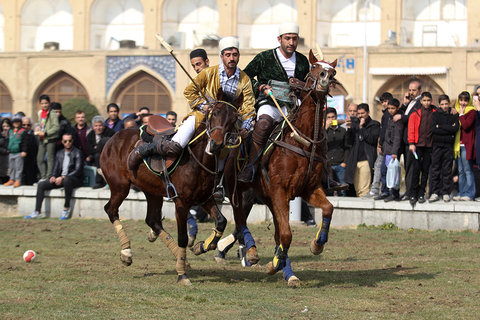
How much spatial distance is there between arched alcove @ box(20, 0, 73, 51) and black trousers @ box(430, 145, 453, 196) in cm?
4407

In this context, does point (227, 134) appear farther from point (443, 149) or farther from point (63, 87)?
point (63, 87)

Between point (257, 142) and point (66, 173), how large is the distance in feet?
34.4

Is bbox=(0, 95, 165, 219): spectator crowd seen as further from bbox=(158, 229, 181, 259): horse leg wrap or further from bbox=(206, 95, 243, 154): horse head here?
bbox=(206, 95, 243, 154): horse head

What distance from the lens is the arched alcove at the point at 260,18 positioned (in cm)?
5459

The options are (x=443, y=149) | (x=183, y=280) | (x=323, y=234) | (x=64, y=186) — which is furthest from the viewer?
(x=64, y=186)

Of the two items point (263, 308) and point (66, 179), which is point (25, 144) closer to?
point (66, 179)

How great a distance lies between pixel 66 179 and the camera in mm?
19891

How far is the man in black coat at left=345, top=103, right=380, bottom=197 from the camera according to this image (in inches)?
725

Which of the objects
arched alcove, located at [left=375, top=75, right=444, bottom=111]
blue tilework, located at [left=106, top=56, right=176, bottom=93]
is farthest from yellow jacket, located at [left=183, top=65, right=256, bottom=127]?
blue tilework, located at [left=106, top=56, right=176, bottom=93]

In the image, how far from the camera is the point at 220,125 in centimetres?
965

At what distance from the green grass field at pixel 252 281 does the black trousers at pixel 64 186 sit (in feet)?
11.9

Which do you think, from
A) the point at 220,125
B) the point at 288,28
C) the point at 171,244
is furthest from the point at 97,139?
the point at 220,125

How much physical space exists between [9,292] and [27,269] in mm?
2120

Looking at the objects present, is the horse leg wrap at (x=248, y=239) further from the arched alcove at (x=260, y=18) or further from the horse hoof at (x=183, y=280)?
the arched alcove at (x=260, y=18)
